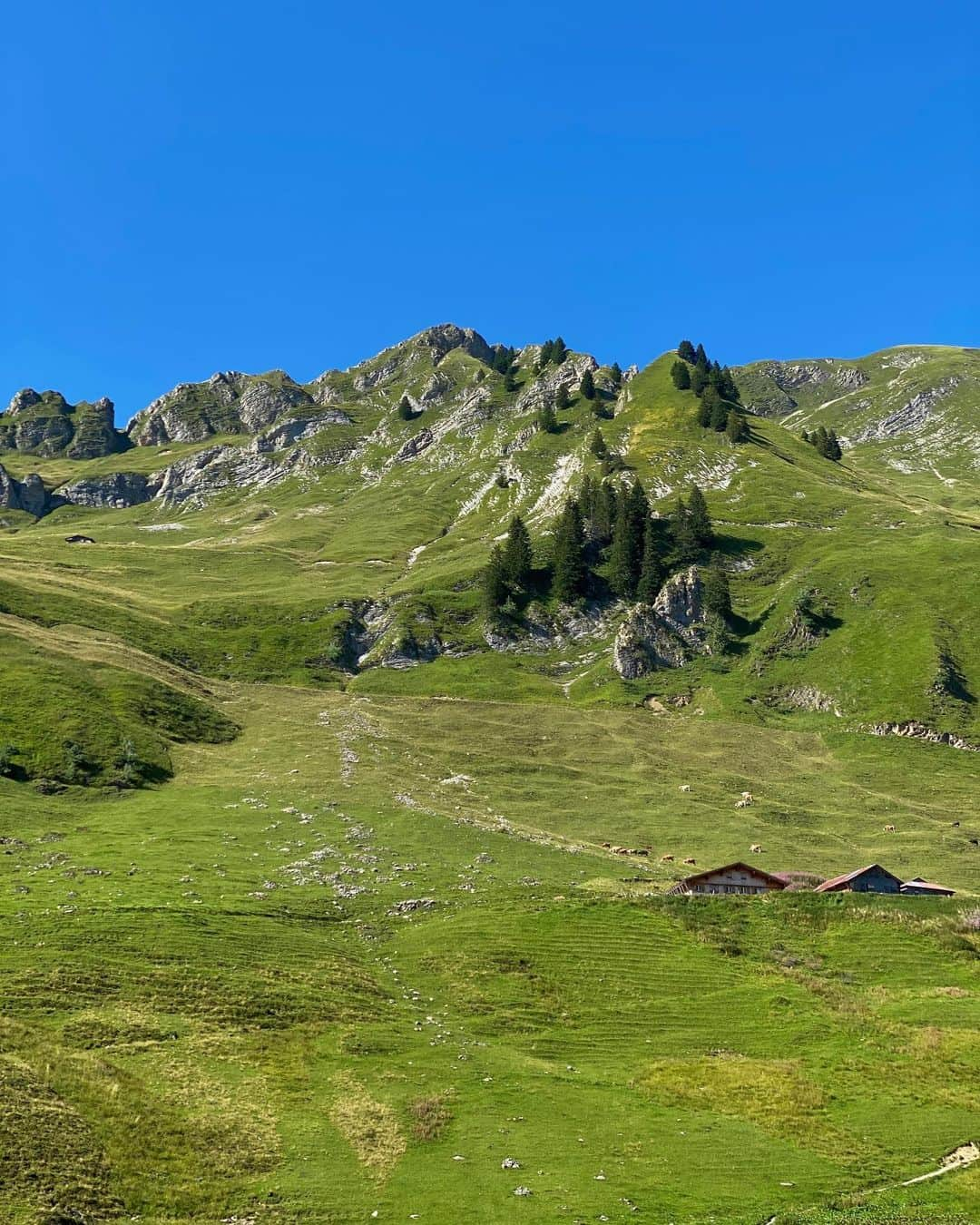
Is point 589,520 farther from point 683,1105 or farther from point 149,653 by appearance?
point 683,1105

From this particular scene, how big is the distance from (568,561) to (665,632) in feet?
97.5

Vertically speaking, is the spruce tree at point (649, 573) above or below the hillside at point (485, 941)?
above

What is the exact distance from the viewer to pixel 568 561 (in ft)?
545

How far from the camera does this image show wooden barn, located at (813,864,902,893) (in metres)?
61.0

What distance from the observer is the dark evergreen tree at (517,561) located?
540 feet

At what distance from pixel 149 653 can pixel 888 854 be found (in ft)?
360

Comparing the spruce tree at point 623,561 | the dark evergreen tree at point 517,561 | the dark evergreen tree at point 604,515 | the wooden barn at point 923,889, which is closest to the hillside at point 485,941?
the wooden barn at point 923,889

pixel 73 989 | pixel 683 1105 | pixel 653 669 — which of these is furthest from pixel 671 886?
pixel 653 669

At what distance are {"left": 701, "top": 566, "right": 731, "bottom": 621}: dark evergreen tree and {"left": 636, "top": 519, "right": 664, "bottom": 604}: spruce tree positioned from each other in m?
11.4

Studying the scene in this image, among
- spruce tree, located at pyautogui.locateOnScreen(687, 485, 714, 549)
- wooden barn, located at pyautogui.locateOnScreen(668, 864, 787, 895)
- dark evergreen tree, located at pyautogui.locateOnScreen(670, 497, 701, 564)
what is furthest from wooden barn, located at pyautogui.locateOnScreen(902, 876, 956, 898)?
spruce tree, located at pyautogui.locateOnScreen(687, 485, 714, 549)

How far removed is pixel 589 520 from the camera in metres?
185

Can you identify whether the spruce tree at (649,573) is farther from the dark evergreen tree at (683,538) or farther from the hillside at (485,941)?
the hillside at (485,941)

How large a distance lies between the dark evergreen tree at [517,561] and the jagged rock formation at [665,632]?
26.5 meters

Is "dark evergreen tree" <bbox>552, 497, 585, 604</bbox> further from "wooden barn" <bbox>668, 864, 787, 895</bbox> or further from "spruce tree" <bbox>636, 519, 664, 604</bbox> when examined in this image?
"wooden barn" <bbox>668, 864, 787, 895</bbox>
